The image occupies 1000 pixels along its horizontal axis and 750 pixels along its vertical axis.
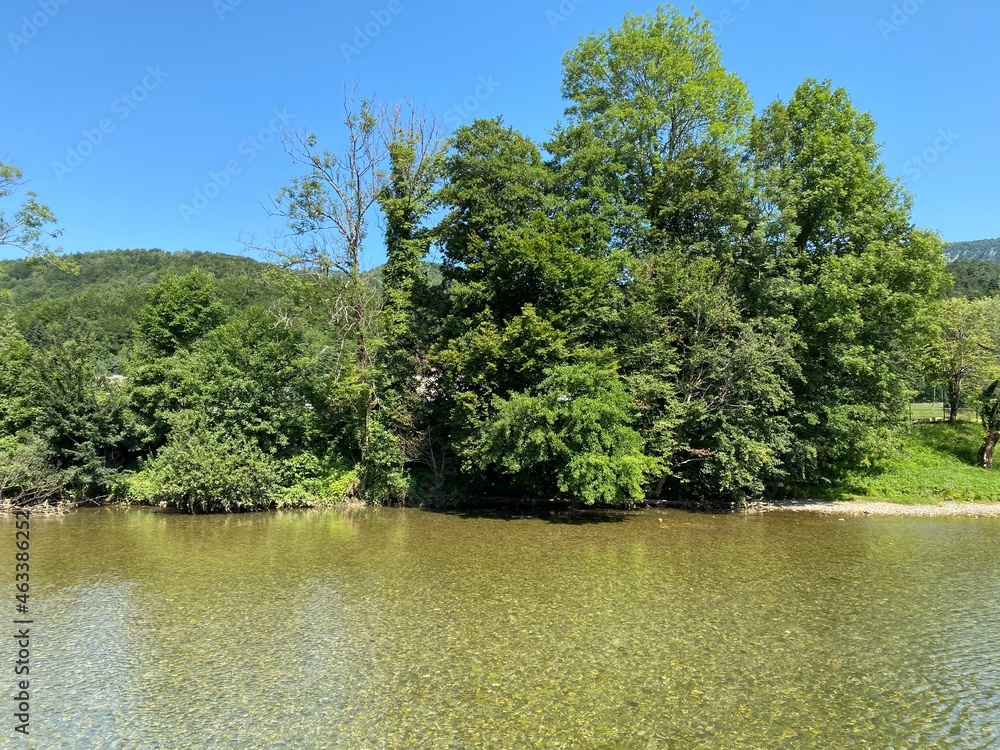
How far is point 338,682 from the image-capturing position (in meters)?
9.02

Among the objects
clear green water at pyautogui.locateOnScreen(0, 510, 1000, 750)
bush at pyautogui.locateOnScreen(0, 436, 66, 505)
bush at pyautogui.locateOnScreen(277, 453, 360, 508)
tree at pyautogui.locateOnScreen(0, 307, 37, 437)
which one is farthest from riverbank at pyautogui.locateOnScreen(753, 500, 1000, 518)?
tree at pyautogui.locateOnScreen(0, 307, 37, 437)

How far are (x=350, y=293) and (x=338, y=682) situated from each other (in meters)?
18.9

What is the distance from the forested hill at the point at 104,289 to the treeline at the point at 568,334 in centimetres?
1655

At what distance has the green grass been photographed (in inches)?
978

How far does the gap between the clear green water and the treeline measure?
5.55m

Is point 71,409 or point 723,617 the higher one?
point 71,409

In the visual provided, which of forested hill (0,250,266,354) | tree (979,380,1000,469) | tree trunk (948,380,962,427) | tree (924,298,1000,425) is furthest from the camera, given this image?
forested hill (0,250,266,354)

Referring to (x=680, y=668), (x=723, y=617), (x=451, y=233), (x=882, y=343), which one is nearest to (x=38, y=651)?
(x=680, y=668)

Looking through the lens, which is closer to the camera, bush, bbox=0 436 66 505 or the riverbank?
bush, bbox=0 436 66 505

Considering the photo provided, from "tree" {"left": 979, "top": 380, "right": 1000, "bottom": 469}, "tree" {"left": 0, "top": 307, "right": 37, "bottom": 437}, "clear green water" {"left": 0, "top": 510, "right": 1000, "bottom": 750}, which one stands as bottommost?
"clear green water" {"left": 0, "top": 510, "right": 1000, "bottom": 750}

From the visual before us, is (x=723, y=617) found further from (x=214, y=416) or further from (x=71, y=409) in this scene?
(x=71, y=409)

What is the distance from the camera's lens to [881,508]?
76.4 ft

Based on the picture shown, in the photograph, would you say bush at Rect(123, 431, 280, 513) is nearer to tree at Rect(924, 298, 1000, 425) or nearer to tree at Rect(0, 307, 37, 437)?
tree at Rect(0, 307, 37, 437)

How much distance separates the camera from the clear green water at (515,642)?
25.5 feet
